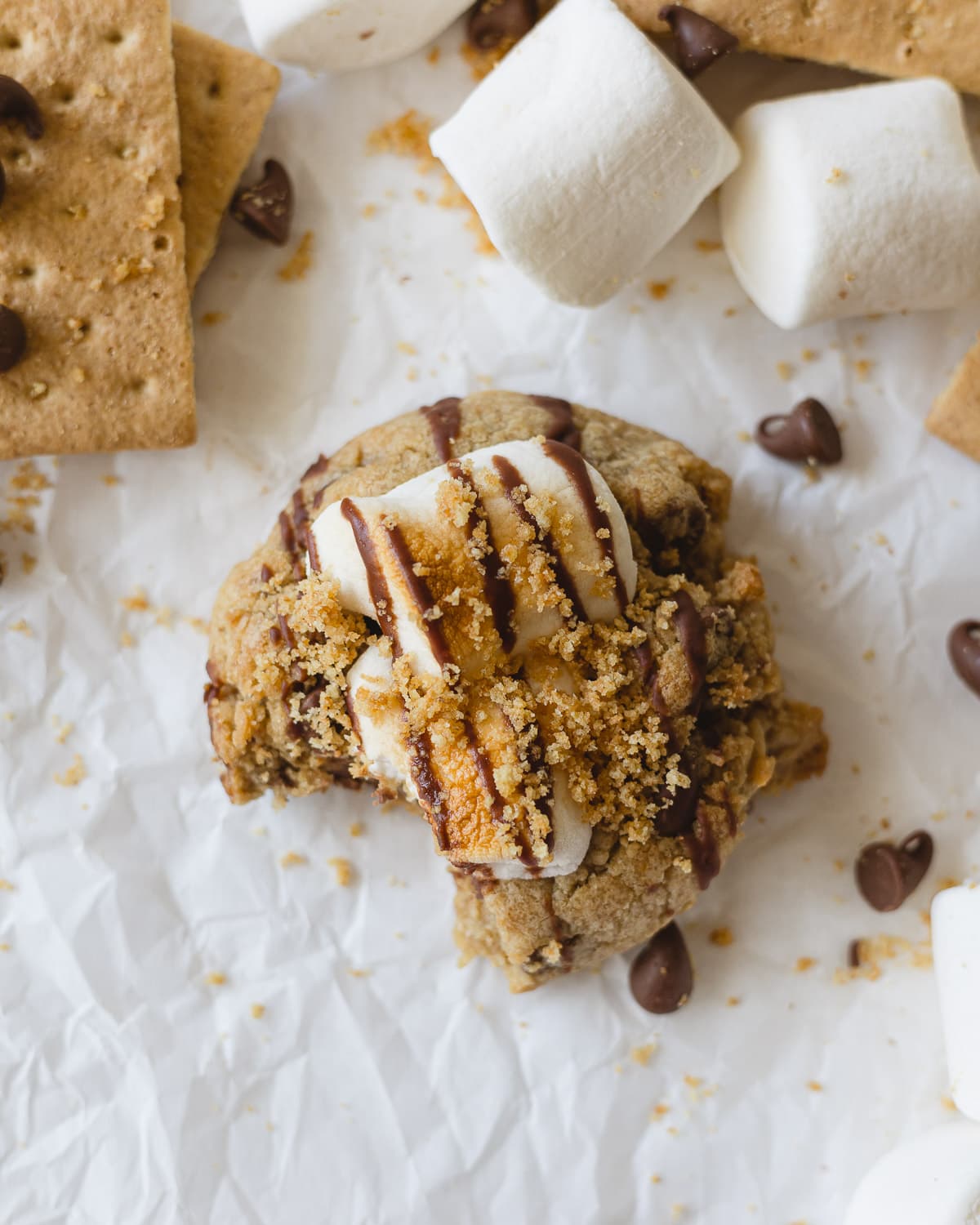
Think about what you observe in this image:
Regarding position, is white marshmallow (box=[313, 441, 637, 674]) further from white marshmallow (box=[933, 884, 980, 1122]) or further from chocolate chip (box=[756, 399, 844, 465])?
white marshmallow (box=[933, 884, 980, 1122])

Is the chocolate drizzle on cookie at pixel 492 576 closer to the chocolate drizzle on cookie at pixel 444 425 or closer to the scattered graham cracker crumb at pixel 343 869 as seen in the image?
the chocolate drizzle on cookie at pixel 444 425

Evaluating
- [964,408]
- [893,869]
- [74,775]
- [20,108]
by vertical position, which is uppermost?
[20,108]

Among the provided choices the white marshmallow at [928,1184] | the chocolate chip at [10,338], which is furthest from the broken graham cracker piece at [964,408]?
the chocolate chip at [10,338]

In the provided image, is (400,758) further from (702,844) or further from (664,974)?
(664,974)

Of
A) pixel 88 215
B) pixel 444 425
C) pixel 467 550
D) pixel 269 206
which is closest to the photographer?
pixel 467 550

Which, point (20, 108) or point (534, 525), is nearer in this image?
point (534, 525)

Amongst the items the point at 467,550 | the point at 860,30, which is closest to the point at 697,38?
the point at 860,30

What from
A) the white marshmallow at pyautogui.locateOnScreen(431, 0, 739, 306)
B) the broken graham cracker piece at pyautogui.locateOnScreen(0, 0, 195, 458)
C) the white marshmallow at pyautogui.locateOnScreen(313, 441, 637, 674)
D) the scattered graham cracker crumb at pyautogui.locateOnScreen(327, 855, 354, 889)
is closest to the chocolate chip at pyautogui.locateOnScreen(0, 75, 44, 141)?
the broken graham cracker piece at pyautogui.locateOnScreen(0, 0, 195, 458)

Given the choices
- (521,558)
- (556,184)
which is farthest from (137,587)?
(556,184)
